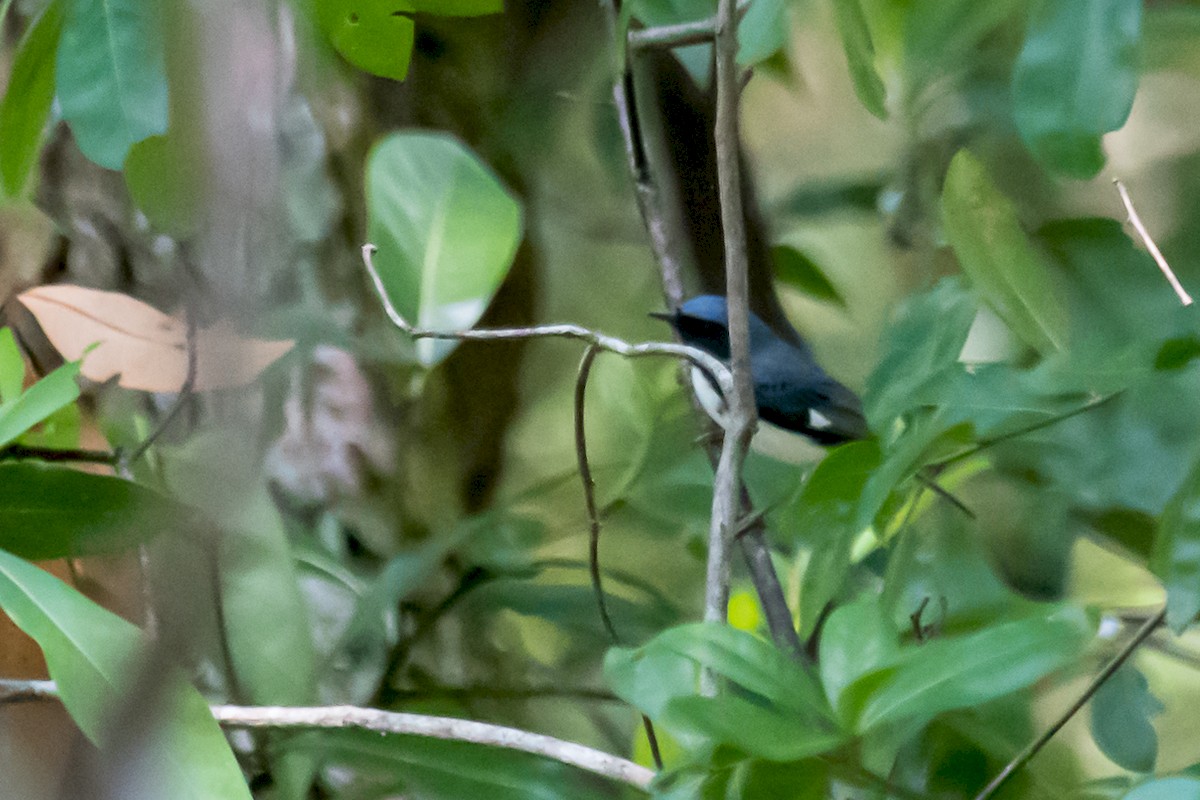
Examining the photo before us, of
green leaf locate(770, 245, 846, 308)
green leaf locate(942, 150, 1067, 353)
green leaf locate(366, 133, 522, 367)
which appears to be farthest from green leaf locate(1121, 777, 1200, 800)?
green leaf locate(770, 245, 846, 308)

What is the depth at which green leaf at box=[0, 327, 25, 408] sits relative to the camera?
2.07 ft

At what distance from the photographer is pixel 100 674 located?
0.42 metres

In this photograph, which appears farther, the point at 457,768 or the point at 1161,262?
the point at 457,768

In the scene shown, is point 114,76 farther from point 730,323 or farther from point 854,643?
point 854,643

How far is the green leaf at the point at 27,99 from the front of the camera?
525mm

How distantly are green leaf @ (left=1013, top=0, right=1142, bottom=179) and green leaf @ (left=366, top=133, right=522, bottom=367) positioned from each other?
0.37 meters

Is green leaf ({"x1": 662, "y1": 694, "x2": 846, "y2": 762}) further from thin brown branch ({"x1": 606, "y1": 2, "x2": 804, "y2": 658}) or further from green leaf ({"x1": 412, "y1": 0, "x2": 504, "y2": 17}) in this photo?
green leaf ({"x1": 412, "y1": 0, "x2": 504, "y2": 17})

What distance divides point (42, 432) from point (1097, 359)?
0.70 metres

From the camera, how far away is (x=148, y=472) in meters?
0.67

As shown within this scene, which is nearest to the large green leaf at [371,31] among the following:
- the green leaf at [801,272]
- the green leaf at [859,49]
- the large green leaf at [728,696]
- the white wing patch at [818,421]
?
the green leaf at [859,49]

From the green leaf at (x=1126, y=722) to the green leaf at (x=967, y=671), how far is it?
0.25m

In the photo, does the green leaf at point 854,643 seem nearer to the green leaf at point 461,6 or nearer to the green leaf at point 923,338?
the green leaf at point 923,338

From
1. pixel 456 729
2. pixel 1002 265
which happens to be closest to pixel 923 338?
pixel 1002 265

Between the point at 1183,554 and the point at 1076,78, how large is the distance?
169 millimetres
